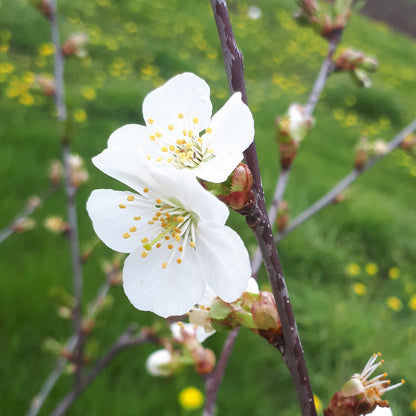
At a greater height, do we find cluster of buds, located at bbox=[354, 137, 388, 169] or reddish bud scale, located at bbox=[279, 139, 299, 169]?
reddish bud scale, located at bbox=[279, 139, 299, 169]

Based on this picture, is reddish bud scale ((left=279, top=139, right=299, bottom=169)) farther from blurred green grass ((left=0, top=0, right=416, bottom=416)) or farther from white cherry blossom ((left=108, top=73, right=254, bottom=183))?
blurred green grass ((left=0, top=0, right=416, bottom=416))

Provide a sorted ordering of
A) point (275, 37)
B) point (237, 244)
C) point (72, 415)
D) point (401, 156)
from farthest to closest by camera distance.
→ point (275, 37), point (401, 156), point (72, 415), point (237, 244)

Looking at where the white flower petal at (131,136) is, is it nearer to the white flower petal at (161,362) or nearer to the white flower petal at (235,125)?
the white flower petal at (235,125)

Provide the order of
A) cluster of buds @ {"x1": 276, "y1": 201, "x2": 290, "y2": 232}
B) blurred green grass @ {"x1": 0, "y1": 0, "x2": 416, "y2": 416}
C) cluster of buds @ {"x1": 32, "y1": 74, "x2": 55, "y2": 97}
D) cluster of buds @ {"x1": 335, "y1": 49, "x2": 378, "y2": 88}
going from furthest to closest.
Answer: blurred green grass @ {"x1": 0, "y1": 0, "x2": 416, "y2": 416} → cluster of buds @ {"x1": 32, "y1": 74, "x2": 55, "y2": 97} → cluster of buds @ {"x1": 276, "y1": 201, "x2": 290, "y2": 232} → cluster of buds @ {"x1": 335, "y1": 49, "x2": 378, "y2": 88}

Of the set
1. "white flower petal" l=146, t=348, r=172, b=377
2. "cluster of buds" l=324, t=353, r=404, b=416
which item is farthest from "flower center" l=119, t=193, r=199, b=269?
"white flower petal" l=146, t=348, r=172, b=377

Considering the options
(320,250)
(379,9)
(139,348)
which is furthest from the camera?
(379,9)

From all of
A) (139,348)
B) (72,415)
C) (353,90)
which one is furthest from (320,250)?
(353,90)

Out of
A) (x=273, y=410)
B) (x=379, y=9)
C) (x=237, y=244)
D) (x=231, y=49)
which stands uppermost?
(x=231, y=49)

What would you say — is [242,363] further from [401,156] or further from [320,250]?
[401,156]
